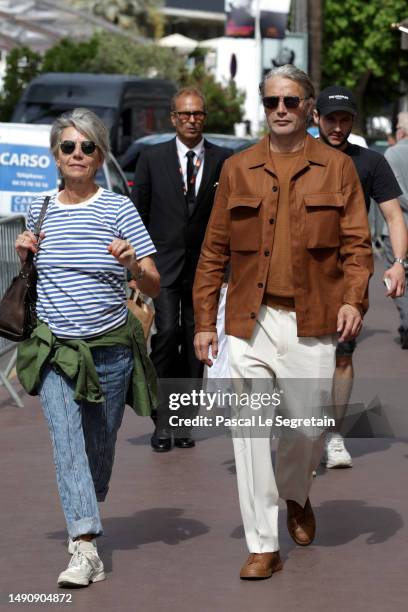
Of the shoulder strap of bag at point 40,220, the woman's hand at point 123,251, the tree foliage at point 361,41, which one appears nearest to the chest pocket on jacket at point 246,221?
the woman's hand at point 123,251

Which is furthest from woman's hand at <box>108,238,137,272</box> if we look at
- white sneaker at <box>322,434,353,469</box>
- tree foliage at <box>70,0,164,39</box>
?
tree foliage at <box>70,0,164,39</box>

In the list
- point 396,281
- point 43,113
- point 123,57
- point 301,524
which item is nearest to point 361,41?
point 123,57

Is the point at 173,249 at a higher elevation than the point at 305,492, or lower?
higher

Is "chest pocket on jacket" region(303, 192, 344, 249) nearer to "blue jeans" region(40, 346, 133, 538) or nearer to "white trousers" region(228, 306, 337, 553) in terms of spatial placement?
"white trousers" region(228, 306, 337, 553)

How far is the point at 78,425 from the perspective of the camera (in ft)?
20.6

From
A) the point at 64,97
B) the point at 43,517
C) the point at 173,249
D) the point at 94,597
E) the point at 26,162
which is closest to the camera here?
the point at 94,597

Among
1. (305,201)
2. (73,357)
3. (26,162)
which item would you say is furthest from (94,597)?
(26,162)

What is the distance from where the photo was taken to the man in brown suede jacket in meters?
6.36

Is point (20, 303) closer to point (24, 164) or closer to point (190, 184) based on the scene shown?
point (190, 184)

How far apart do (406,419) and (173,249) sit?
198 cm

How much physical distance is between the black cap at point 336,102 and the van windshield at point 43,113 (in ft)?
57.7

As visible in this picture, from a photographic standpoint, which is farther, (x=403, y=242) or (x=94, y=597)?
(x=403, y=242)

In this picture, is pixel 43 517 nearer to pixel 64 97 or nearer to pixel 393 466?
pixel 393 466

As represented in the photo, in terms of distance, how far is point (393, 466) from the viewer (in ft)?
28.5
